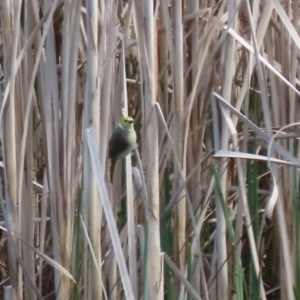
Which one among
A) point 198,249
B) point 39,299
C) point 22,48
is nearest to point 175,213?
point 198,249

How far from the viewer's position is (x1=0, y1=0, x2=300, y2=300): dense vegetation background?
1047mm

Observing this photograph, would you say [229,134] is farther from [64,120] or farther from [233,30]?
[64,120]

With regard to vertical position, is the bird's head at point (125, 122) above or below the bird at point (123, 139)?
above

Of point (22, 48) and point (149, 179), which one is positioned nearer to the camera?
point (149, 179)

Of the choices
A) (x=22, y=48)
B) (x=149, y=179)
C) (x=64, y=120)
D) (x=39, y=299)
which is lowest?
(x=39, y=299)

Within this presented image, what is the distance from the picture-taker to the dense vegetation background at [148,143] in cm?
105

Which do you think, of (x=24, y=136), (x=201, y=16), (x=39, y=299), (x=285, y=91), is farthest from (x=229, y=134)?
→ (x=39, y=299)

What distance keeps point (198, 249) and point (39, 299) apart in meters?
0.31

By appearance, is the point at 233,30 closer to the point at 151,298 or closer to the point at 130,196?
the point at 130,196

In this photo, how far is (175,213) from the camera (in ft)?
3.93

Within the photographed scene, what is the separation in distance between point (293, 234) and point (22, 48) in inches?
24.3

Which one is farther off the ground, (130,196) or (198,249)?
(130,196)

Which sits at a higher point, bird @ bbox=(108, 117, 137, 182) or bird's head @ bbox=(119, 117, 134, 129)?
bird's head @ bbox=(119, 117, 134, 129)

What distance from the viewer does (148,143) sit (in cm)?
104
